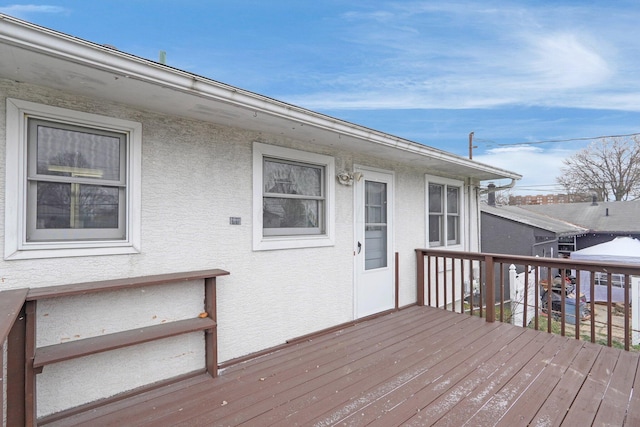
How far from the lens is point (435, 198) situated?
5355 millimetres

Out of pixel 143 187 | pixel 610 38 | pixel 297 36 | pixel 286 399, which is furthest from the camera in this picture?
pixel 610 38

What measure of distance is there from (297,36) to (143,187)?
5.08 metres

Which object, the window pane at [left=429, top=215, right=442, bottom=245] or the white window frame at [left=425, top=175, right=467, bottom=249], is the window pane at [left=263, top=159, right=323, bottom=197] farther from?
the window pane at [left=429, top=215, right=442, bottom=245]

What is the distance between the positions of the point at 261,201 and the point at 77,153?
4.97 ft

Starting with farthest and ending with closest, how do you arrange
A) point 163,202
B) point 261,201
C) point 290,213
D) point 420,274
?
point 420,274
point 290,213
point 261,201
point 163,202

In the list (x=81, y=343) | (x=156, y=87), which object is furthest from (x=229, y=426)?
(x=156, y=87)

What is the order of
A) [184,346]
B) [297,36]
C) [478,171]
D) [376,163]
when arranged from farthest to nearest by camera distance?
[297,36] → [478,171] → [376,163] → [184,346]

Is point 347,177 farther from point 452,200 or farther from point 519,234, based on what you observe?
point 519,234

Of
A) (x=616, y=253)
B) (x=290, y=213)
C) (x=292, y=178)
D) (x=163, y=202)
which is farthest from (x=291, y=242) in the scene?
(x=616, y=253)

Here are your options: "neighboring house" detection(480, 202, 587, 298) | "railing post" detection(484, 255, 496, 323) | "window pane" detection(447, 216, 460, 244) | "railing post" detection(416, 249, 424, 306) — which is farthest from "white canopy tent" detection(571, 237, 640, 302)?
"railing post" detection(416, 249, 424, 306)

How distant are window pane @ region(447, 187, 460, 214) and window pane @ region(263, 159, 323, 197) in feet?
9.91

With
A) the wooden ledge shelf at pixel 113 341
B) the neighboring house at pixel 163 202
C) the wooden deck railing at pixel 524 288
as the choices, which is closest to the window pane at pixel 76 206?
the neighboring house at pixel 163 202

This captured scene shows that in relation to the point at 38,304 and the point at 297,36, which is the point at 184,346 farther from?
the point at 297,36

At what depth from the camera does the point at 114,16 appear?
11.8ft
